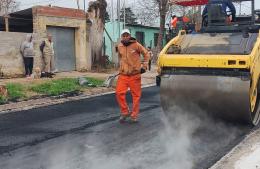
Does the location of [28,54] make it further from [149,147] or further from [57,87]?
[149,147]

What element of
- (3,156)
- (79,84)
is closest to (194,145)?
(3,156)

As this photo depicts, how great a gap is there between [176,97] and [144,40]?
84.3 feet

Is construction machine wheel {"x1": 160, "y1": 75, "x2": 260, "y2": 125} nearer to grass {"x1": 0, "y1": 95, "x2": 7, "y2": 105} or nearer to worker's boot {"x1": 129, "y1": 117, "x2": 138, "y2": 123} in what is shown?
worker's boot {"x1": 129, "y1": 117, "x2": 138, "y2": 123}

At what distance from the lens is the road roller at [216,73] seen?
6.59 m

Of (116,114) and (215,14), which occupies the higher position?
(215,14)

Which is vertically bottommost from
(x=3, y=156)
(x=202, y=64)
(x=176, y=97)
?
(x=3, y=156)

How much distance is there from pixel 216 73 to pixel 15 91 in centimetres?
659

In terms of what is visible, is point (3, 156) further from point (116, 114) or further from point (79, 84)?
point (79, 84)

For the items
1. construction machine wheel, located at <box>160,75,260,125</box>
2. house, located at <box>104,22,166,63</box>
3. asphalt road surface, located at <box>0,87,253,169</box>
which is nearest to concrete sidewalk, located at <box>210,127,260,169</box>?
asphalt road surface, located at <box>0,87,253,169</box>

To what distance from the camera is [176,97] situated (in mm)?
7156

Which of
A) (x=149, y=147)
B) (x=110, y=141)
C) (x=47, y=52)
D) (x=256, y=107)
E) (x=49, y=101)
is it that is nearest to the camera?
(x=149, y=147)

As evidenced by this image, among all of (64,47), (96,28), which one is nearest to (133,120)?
(64,47)

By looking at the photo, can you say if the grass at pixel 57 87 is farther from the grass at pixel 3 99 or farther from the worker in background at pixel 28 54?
the worker in background at pixel 28 54

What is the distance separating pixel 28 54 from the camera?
15562 mm
